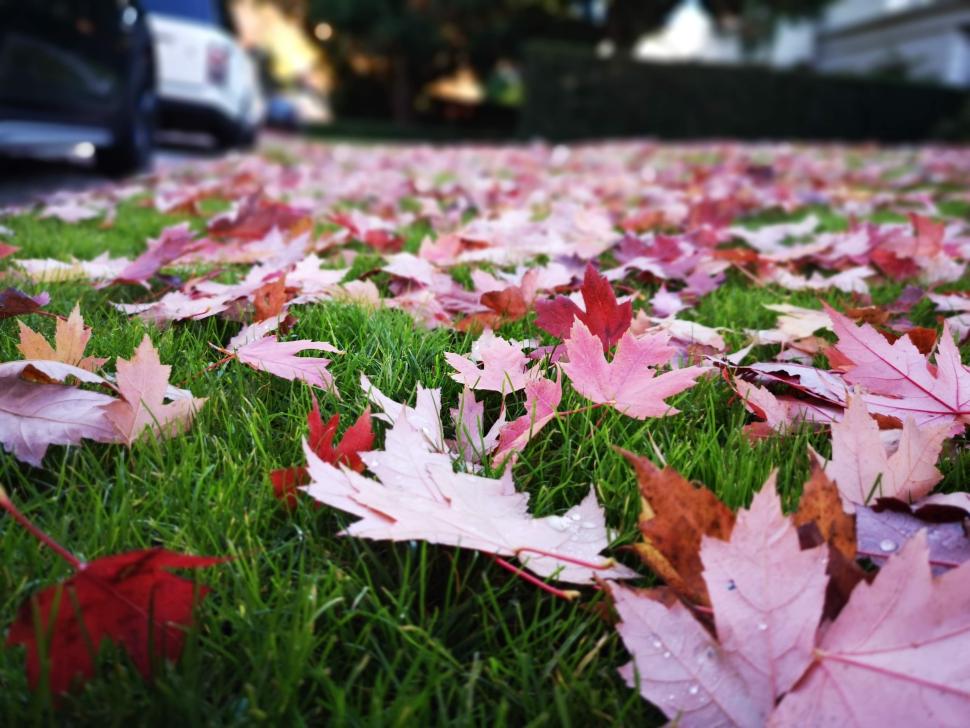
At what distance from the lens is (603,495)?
0.90 meters

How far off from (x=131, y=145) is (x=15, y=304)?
4.04 metres

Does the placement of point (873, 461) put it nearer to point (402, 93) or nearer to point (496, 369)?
point (496, 369)

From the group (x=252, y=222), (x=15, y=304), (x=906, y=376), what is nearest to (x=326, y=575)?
(x=906, y=376)

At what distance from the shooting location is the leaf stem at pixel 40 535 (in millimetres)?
686

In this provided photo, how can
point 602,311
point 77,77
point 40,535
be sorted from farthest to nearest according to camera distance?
point 77,77
point 602,311
point 40,535

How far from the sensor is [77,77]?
416cm

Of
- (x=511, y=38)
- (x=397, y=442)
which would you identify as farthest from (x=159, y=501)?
(x=511, y=38)

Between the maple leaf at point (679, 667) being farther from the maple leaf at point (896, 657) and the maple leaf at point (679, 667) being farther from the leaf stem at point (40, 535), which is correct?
the leaf stem at point (40, 535)

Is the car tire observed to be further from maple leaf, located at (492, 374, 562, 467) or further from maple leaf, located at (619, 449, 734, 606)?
maple leaf, located at (619, 449, 734, 606)

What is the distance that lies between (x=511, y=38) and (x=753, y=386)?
2456 centimetres

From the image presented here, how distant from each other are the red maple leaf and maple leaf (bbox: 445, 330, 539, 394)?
538mm

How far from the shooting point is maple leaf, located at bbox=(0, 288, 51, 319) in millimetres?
1343

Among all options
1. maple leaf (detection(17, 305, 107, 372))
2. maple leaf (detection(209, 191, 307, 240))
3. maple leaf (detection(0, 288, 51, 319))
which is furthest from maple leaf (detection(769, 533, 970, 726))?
maple leaf (detection(209, 191, 307, 240))

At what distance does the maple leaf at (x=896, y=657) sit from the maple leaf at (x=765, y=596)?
0.02 meters
